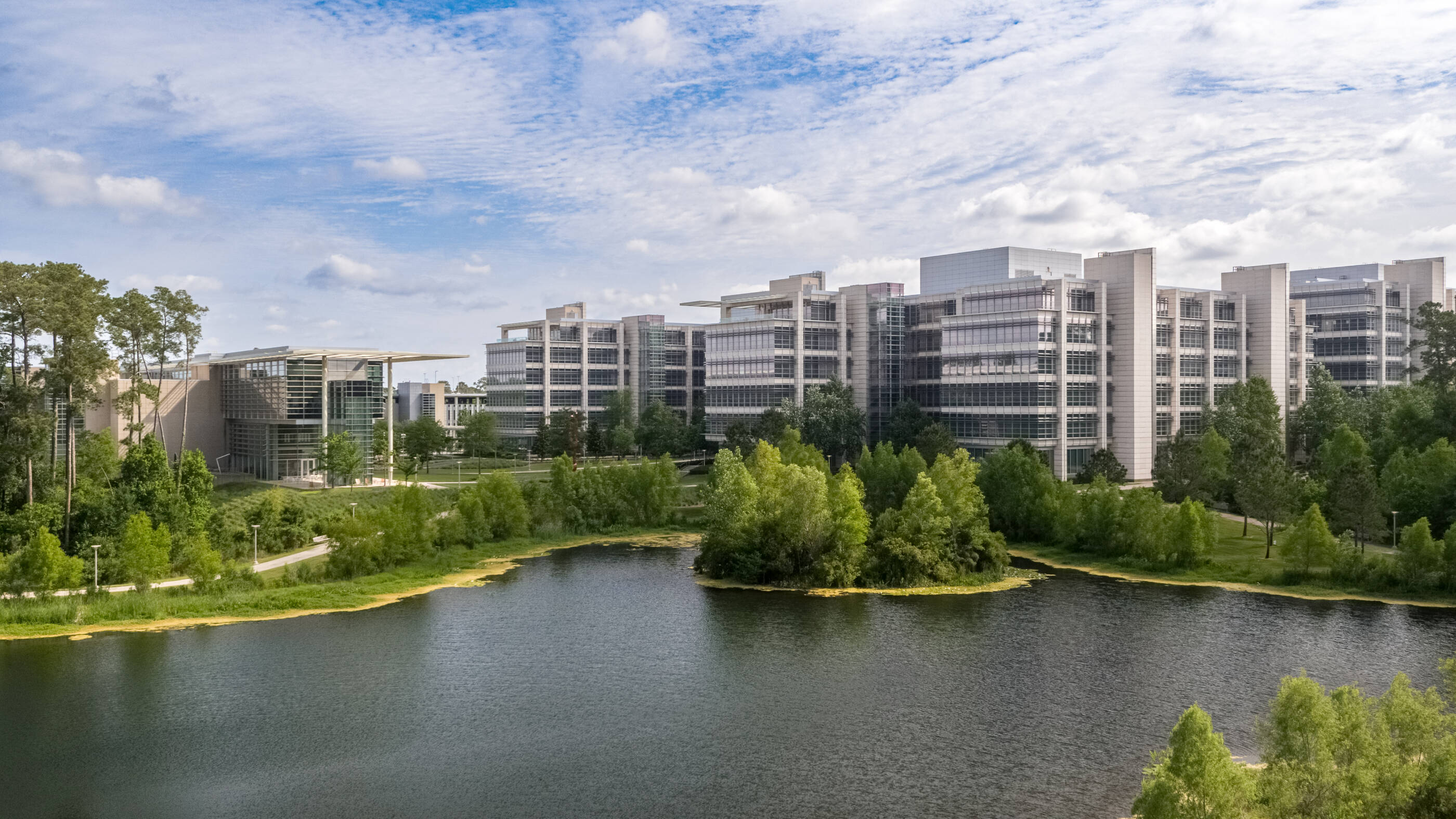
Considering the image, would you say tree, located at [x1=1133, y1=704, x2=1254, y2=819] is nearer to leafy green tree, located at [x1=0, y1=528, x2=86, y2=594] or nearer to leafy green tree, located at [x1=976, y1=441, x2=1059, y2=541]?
leafy green tree, located at [x1=0, y1=528, x2=86, y2=594]

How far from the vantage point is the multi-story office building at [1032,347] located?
9612 cm

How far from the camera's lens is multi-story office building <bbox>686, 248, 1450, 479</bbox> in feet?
315

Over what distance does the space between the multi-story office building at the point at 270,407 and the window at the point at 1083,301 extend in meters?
52.6

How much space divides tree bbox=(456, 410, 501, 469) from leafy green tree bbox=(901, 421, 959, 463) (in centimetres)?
4803

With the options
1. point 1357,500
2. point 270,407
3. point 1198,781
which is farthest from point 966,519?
point 270,407

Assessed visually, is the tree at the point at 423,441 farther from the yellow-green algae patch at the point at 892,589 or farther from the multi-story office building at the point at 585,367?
the yellow-green algae patch at the point at 892,589

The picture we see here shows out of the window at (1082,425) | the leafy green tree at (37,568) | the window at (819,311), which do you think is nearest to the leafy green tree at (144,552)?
the leafy green tree at (37,568)

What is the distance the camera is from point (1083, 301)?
9769 centimetres

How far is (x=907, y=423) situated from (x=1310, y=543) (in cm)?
4693

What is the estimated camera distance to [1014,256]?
101375 mm

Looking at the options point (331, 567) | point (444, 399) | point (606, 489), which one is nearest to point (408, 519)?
point (331, 567)

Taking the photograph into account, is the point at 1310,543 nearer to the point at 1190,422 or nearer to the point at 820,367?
the point at 1190,422

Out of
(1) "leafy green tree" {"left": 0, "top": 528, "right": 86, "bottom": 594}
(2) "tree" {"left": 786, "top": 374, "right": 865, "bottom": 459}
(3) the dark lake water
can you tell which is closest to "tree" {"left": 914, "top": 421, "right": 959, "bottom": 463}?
(2) "tree" {"left": 786, "top": 374, "right": 865, "bottom": 459}

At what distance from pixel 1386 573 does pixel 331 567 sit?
53.3 m
